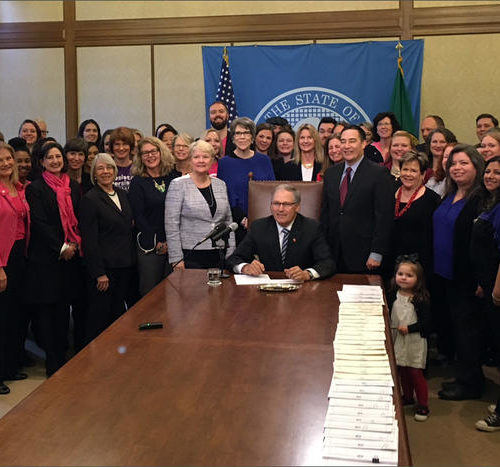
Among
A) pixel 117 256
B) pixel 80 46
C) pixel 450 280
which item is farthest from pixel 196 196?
pixel 80 46

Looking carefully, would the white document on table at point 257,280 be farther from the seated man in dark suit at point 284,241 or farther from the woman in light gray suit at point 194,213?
the woman in light gray suit at point 194,213

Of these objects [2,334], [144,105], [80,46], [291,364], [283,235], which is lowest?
[2,334]

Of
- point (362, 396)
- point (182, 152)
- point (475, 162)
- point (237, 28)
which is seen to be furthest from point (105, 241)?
point (237, 28)

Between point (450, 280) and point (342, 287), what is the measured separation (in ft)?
3.08

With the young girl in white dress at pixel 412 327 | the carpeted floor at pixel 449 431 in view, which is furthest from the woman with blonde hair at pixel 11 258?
the young girl in white dress at pixel 412 327

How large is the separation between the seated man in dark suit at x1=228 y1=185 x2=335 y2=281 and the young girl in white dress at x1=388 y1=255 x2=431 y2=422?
470 millimetres

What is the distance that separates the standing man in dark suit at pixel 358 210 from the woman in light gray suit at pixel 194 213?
0.78 m

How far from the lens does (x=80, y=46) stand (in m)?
8.24

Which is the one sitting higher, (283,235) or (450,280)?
(283,235)

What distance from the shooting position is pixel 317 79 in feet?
24.4

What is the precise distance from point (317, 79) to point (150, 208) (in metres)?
3.43

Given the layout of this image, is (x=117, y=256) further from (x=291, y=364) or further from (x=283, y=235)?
(x=291, y=364)

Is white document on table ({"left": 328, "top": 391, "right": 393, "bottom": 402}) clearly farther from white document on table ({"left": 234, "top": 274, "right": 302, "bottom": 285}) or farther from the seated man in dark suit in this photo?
the seated man in dark suit

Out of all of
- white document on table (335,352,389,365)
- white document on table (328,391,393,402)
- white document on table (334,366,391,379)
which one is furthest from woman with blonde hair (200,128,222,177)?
white document on table (328,391,393,402)
